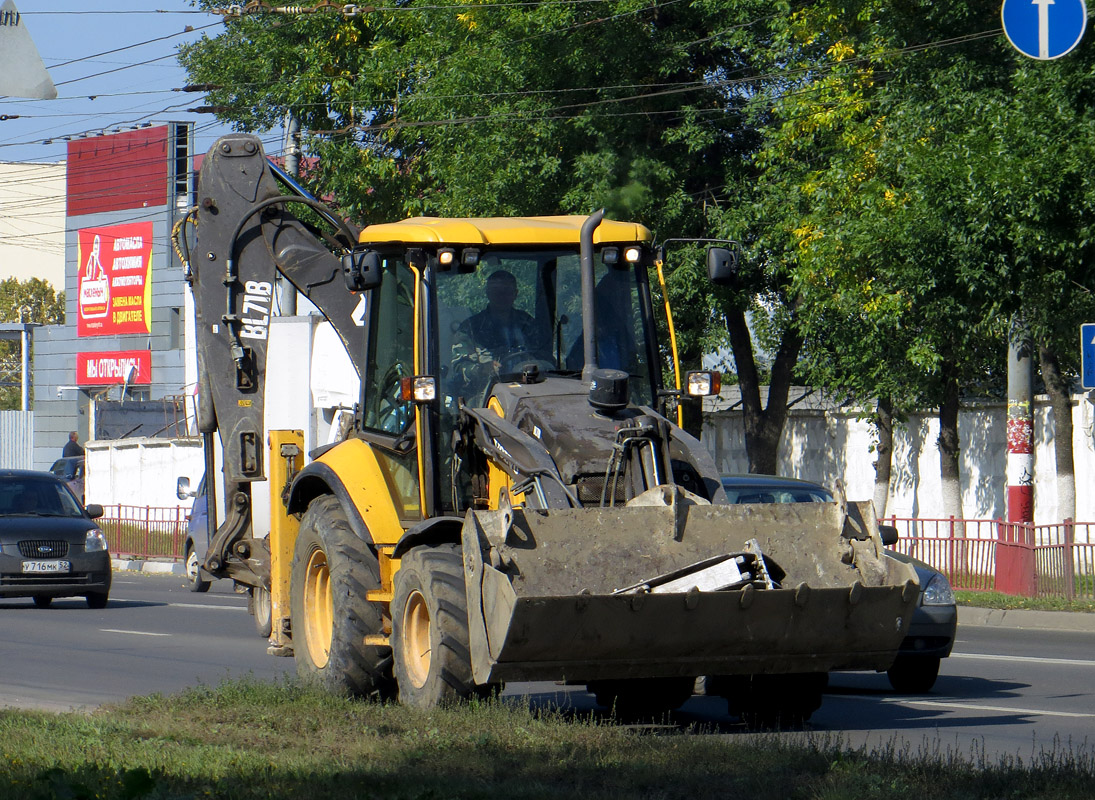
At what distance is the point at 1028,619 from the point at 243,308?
389 inches

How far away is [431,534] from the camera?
30.4 ft

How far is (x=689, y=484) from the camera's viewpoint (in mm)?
9086

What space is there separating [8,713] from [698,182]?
695 inches

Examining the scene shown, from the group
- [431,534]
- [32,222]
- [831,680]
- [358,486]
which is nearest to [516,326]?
[431,534]

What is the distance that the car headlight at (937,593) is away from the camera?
11773mm

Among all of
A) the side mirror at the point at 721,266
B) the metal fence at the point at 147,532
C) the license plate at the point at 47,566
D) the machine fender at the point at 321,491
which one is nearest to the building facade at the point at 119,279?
the metal fence at the point at 147,532

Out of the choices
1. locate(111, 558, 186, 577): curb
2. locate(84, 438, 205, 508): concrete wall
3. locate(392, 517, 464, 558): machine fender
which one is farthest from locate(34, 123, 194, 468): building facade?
locate(392, 517, 464, 558): machine fender

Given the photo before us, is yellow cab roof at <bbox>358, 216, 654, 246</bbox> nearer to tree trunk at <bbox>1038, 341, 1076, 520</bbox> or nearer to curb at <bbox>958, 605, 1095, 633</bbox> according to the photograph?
curb at <bbox>958, 605, 1095, 633</bbox>

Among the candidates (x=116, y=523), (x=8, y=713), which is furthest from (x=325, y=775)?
(x=116, y=523)

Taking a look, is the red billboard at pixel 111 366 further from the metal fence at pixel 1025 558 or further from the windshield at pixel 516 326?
the windshield at pixel 516 326

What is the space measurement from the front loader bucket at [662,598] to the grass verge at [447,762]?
0.42 meters

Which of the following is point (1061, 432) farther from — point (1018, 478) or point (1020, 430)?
point (1020, 430)

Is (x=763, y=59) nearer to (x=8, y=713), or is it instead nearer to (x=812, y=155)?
(x=812, y=155)

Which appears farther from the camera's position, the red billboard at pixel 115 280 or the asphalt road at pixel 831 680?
the red billboard at pixel 115 280
